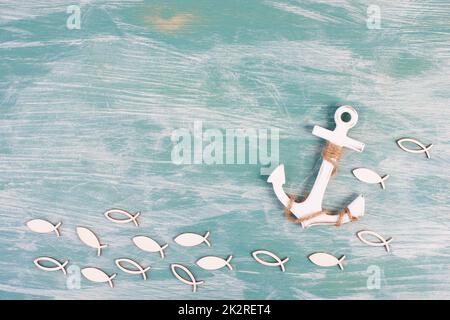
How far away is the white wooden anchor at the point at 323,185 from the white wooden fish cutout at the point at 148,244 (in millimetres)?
305

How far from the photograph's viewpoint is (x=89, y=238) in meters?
1.29

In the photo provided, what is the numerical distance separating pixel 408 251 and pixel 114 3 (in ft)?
2.99

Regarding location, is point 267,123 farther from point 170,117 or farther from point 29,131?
point 29,131

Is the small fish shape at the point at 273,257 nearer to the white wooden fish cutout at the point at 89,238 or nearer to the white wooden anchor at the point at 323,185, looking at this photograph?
the white wooden anchor at the point at 323,185

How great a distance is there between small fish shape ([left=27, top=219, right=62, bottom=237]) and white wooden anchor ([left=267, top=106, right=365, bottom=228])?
521mm

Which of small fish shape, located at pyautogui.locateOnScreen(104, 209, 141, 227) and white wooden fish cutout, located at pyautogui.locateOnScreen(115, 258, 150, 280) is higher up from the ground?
small fish shape, located at pyautogui.locateOnScreen(104, 209, 141, 227)

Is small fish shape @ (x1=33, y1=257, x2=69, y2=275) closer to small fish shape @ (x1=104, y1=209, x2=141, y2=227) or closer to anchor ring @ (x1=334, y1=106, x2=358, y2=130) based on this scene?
small fish shape @ (x1=104, y1=209, x2=141, y2=227)

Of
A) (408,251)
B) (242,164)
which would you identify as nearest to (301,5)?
(242,164)

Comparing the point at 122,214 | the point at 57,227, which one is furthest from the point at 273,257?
the point at 57,227

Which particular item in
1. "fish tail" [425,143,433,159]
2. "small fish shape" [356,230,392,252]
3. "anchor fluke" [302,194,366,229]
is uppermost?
"fish tail" [425,143,433,159]

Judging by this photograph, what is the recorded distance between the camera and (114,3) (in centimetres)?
130

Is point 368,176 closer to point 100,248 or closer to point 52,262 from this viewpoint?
point 100,248

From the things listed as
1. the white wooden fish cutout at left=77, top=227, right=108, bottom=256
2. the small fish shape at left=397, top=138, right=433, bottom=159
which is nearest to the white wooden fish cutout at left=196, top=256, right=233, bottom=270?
the white wooden fish cutout at left=77, top=227, right=108, bottom=256

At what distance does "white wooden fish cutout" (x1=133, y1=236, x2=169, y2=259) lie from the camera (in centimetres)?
128
